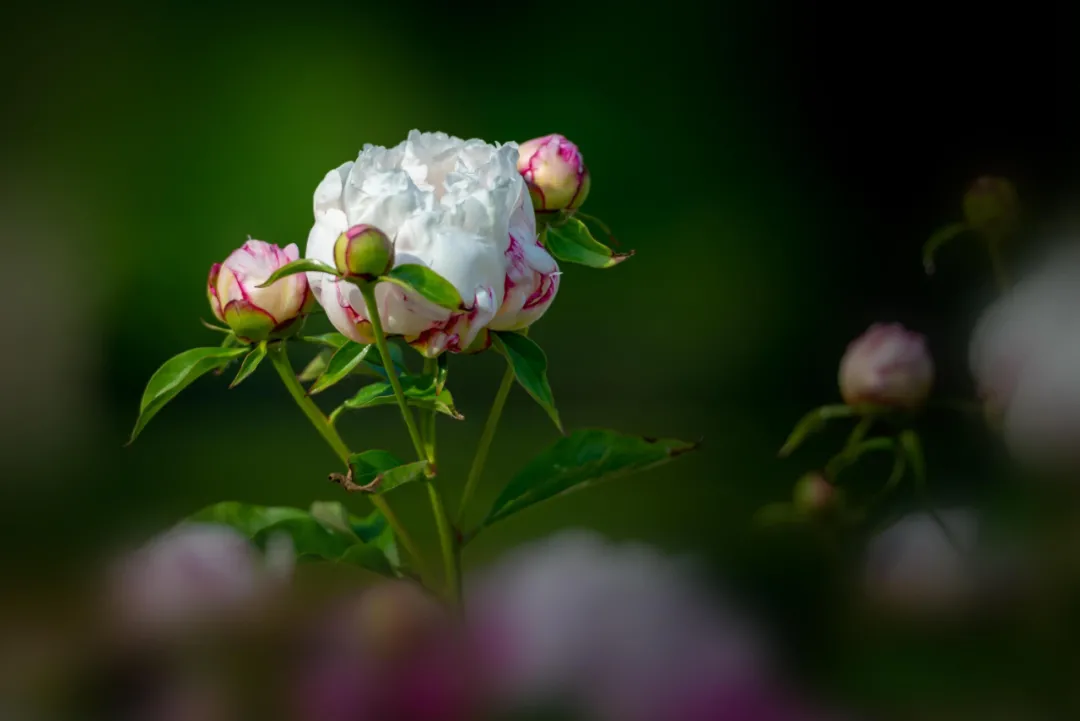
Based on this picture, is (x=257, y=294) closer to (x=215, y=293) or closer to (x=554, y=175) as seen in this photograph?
(x=215, y=293)

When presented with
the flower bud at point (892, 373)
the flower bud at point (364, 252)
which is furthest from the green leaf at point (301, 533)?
the flower bud at point (892, 373)

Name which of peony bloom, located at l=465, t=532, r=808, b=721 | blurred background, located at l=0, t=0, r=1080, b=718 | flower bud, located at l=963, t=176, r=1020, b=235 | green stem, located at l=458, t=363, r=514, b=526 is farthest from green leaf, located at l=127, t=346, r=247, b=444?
blurred background, located at l=0, t=0, r=1080, b=718

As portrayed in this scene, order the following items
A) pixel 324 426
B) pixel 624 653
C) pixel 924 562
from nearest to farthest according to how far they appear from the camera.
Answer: pixel 624 653 < pixel 924 562 < pixel 324 426

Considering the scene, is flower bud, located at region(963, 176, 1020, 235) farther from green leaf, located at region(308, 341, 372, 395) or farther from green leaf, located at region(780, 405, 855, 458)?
green leaf, located at region(308, 341, 372, 395)

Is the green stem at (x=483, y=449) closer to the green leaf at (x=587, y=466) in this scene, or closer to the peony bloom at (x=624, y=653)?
the green leaf at (x=587, y=466)

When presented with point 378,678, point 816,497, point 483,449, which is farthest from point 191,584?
point 816,497

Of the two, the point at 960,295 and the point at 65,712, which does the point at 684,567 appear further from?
the point at 960,295
